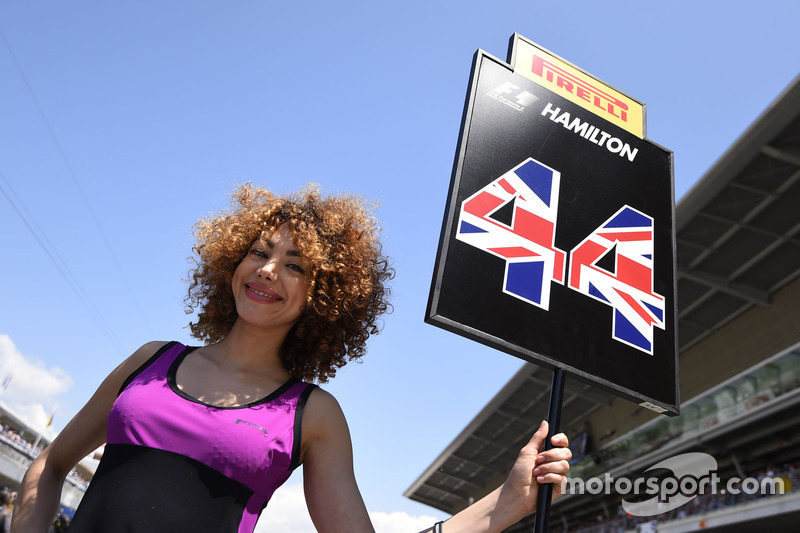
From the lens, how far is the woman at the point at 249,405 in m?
1.49

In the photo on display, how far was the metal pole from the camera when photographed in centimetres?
159

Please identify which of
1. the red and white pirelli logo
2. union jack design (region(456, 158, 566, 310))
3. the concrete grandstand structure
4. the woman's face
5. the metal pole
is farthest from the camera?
the concrete grandstand structure

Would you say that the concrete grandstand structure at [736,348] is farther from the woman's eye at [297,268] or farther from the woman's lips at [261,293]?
the woman's lips at [261,293]

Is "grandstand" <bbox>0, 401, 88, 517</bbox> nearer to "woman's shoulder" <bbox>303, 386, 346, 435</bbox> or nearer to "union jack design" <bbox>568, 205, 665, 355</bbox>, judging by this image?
"woman's shoulder" <bbox>303, 386, 346, 435</bbox>

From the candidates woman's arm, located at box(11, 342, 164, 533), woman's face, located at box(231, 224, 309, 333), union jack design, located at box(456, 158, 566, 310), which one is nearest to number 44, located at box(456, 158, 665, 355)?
union jack design, located at box(456, 158, 566, 310)

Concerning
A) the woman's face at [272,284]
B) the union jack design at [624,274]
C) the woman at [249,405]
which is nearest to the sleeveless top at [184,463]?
the woman at [249,405]

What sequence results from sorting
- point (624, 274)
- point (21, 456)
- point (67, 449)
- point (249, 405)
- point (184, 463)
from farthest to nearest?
point (21, 456) < point (624, 274) < point (67, 449) < point (249, 405) < point (184, 463)

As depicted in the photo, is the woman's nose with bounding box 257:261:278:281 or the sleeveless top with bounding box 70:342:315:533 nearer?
the sleeveless top with bounding box 70:342:315:533

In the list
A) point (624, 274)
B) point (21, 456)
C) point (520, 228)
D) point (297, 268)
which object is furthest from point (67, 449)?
point (21, 456)

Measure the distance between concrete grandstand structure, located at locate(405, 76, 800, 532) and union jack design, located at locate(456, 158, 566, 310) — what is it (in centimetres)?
1342

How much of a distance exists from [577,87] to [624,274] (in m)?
0.77

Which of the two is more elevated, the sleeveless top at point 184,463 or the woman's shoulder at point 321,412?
the woman's shoulder at point 321,412

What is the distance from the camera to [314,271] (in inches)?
74.4

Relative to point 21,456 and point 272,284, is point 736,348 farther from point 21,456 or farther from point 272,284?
point 21,456
